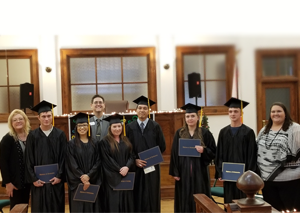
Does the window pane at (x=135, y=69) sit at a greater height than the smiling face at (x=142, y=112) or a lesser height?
greater

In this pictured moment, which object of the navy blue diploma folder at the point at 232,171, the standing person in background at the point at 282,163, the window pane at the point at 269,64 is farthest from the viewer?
the navy blue diploma folder at the point at 232,171

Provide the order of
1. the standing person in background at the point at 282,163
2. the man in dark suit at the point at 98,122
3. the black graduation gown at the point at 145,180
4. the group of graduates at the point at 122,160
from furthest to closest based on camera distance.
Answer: the man in dark suit at the point at 98,122, the black graduation gown at the point at 145,180, the group of graduates at the point at 122,160, the standing person in background at the point at 282,163

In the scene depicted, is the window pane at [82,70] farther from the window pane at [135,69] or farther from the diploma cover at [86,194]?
the diploma cover at [86,194]

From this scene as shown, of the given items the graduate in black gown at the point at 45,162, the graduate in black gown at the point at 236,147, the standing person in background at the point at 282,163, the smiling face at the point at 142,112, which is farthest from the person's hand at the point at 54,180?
the standing person in background at the point at 282,163

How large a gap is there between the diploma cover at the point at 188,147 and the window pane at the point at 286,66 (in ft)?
7.44

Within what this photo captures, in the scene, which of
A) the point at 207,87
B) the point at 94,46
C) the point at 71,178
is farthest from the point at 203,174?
the point at 94,46

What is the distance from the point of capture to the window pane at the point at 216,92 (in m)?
7.22

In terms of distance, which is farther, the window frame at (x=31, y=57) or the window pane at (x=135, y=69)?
the window pane at (x=135, y=69)

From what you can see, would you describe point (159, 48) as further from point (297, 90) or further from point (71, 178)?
point (297, 90)

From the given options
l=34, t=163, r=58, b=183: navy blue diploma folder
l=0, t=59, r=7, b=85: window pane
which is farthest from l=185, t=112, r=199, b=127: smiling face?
l=0, t=59, r=7, b=85: window pane

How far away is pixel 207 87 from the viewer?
7316 mm

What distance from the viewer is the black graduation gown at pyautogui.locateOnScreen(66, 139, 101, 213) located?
333 cm

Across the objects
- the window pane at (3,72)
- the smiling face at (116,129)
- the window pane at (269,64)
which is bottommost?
the smiling face at (116,129)

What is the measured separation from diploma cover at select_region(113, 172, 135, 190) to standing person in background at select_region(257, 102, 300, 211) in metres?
1.33
